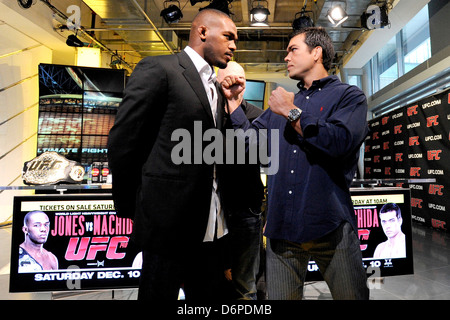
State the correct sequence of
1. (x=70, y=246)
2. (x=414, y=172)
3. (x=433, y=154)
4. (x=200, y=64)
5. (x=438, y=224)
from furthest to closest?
(x=414, y=172) → (x=433, y=154) → (x=438, y=224) → (x=70, y=246) → (x=200, y=64)

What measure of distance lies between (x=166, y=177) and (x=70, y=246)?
1.48 meters

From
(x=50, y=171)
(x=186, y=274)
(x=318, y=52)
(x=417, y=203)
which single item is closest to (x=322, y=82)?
(x=318, y=52)

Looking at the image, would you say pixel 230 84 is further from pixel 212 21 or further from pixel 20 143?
pixel 20 143

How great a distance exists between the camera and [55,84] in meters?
6.94

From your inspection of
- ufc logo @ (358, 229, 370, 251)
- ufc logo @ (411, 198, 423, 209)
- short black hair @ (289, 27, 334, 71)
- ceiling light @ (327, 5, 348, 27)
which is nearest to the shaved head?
short black hair @ (289, 27, 334, 71)

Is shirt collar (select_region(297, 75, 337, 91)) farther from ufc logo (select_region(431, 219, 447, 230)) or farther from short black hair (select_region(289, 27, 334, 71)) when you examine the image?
ufc logo (select_region(431, 219, 447, 230))

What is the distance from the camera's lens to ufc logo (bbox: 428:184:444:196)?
5.44 metres

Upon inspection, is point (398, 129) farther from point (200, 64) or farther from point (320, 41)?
point (200, 64)

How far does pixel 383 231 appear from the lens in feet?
7.50

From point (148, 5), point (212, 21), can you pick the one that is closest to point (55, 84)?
point (148, 5)

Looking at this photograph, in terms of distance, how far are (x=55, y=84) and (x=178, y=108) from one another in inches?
280

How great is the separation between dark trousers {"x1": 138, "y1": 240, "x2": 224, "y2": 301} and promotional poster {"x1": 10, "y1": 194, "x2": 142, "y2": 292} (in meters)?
1.22

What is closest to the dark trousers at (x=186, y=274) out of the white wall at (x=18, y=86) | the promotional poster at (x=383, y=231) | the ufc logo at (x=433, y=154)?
the promotional poster at (x=383, y=231)
